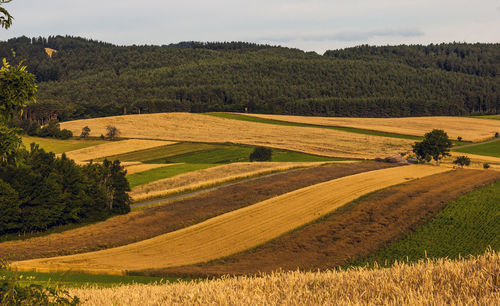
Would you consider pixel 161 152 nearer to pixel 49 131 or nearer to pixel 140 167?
pixel 140 167

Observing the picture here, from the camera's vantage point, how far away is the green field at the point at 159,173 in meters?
80.6

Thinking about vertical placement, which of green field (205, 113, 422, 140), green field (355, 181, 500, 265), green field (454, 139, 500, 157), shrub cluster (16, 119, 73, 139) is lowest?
green field (355, 181, 500, 265)

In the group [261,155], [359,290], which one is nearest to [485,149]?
[261,155]

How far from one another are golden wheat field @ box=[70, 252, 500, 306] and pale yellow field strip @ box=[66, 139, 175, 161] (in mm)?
93723

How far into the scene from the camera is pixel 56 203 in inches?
2109

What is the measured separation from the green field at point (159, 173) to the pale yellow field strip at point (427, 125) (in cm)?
6064

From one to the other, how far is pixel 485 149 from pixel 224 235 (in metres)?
83.3

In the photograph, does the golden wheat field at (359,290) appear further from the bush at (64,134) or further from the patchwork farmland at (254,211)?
the bush at (64,134)

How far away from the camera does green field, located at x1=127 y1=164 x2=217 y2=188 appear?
80.6 m

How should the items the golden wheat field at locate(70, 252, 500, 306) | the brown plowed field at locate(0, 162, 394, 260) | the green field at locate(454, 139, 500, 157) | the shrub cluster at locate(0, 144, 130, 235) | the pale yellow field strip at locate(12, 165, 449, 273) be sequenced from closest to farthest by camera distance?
1. the golden wheat field at locate(70, 252, 500, 306)
2. the pale yellow field strip at locate(12, 165, 449, 273)
3. the brown plowed field at locate(0, 162, 394, 260)
4. the shrub cluster at locate(0, 144, 130, 235)
5. the green field at locate(454, 139, 500, 157)

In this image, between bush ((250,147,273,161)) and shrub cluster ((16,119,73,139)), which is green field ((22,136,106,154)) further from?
bush ((250,147,273,161))

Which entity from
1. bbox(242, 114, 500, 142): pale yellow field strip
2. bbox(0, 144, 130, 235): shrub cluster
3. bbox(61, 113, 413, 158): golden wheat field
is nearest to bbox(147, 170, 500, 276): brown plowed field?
bbox(0, 144, 130, 235): shrub cluster

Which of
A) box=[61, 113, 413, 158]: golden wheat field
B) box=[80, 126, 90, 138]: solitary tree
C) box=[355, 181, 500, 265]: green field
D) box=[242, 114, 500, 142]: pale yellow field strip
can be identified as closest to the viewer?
box=[355, 181, 500, 265]: green field

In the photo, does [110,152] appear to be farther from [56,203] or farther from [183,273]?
[183,273]
